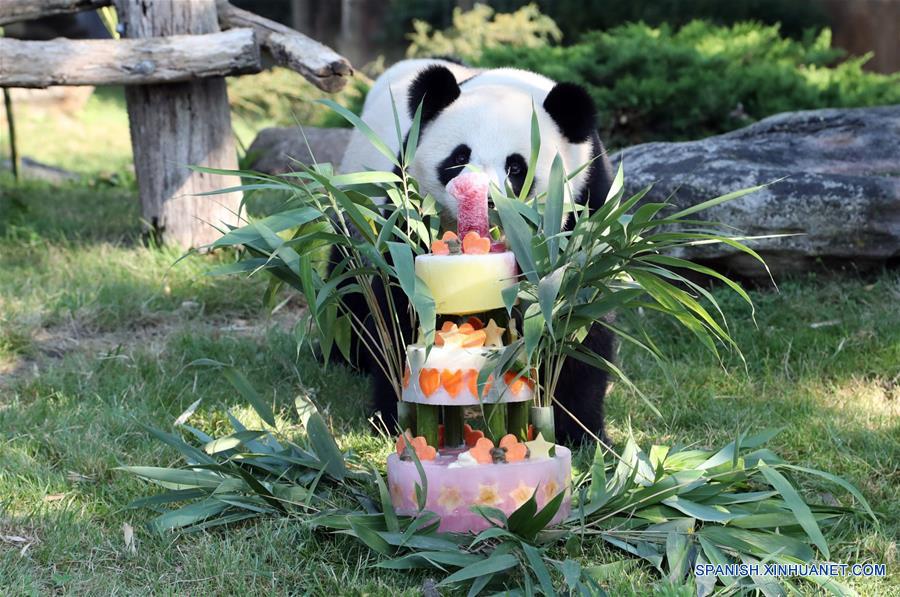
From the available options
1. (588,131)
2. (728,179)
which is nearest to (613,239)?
(588,131)

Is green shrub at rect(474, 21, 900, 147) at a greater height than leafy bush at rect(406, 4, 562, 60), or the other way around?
green shrub at rect(474, 21, 900, 147)

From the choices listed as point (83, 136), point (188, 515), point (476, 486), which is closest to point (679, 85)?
point (476, 486)

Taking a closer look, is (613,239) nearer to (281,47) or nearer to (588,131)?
(588,131)

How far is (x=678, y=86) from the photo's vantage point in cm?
593

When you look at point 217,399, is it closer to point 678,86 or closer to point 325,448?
point 325,448

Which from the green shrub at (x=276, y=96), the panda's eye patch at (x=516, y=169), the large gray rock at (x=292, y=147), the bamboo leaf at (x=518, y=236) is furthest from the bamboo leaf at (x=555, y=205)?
the green shrub at (x=276, y=96)

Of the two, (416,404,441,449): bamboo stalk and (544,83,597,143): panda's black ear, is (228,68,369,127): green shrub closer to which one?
(544,83,597,143): panda's black ear

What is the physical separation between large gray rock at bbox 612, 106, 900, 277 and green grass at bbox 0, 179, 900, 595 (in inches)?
6.3

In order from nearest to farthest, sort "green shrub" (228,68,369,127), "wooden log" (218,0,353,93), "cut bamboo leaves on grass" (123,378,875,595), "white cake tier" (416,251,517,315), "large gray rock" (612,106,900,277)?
"cut bamboo leaves on grass" (123,378,875,595)
"white cake tier" (416,251,517,315)
"large gray rock" (612,106,900,277)
"wooden log" (218,0,353,93)
"green shrub" (228,68,369,127)

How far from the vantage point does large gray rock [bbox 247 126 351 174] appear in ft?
21.2

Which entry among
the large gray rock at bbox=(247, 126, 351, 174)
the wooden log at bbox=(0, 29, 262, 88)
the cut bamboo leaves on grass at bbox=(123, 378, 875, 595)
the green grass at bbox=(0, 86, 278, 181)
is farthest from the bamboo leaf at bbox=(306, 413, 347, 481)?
the green grass at bbox=(0, 86, 278, 181)

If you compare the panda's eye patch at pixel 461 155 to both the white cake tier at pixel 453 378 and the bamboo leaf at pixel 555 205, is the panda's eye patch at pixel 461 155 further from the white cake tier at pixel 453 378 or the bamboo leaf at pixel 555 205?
the white cake tier at pixel 453 378

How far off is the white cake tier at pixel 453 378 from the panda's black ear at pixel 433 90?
91cm

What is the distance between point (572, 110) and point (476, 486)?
1187mm
